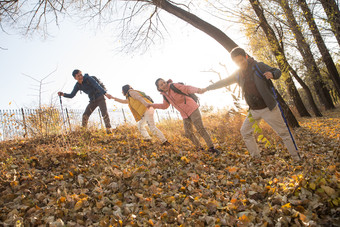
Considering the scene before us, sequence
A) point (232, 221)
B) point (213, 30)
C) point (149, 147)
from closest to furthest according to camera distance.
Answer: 1. point (232, 221)
2. point (149, 147)
3. point (213, 30)

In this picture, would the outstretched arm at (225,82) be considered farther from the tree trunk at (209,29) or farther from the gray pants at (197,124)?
the tree trunk at (209,29)

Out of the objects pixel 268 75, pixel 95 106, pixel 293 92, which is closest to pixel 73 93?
pixel 95 106

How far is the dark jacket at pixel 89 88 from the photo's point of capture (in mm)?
6957

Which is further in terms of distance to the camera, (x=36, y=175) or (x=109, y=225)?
(x=36, y=175)

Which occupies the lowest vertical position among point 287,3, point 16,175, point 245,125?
point 245,125

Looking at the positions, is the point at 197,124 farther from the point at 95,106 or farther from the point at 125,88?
the point at 95,106

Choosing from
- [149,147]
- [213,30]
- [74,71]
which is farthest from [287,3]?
[74,71]

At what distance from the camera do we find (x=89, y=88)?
7.06 m

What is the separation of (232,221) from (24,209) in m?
2.82

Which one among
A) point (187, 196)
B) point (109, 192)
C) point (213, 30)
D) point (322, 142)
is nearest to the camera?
point (187, 196)

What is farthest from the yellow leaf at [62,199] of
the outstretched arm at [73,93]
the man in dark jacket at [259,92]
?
the outstretched arm at [73,93]

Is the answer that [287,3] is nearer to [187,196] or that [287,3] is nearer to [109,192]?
[187,196]

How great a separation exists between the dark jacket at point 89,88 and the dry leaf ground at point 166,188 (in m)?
2.20

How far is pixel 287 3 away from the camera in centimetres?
802
